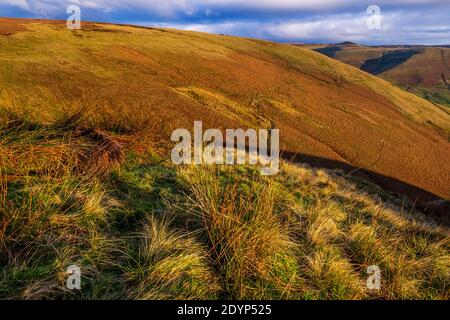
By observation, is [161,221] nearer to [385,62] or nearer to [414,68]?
[414,68]

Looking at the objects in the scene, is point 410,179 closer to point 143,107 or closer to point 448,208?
point 448,208

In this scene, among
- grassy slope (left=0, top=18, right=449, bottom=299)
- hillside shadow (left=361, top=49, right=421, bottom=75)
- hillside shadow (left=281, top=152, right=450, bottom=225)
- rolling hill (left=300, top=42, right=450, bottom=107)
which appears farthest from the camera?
hillside shadow (left=361, top=49, right=421, bottom=75)

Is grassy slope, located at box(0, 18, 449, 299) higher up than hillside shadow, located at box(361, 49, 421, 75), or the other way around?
hillside shadow, located at box(361, 49, 421, 75)

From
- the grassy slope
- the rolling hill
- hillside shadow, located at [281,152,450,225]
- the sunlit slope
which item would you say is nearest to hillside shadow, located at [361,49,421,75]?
the rolling hill

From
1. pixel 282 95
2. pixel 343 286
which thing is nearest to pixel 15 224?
pixel 343 286

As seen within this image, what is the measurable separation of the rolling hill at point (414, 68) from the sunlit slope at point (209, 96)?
282ft

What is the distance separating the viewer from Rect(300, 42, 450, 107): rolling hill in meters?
106

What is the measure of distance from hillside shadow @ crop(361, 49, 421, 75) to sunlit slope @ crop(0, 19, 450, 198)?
13985cm

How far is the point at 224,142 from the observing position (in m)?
7.62

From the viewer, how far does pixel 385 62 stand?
15600 cm

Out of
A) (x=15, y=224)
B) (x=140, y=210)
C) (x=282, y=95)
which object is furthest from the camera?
(x=282, y=95)

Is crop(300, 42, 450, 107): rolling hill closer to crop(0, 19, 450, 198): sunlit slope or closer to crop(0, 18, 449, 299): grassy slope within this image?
crop(0, 19, 450, 198): sunlit slope
